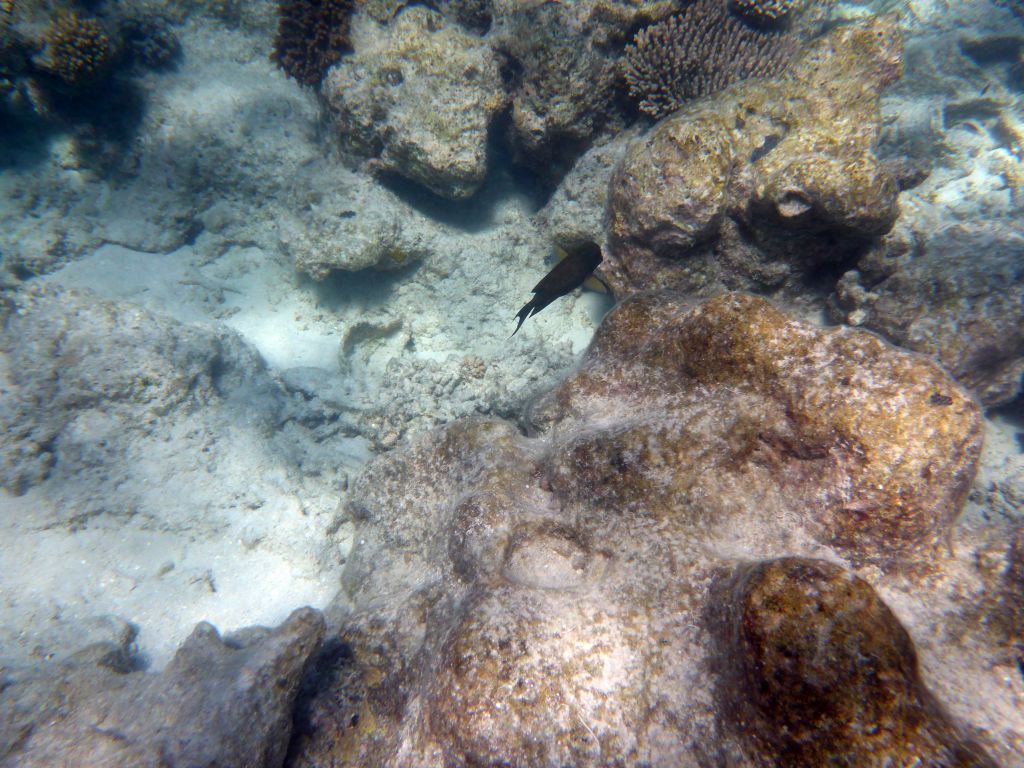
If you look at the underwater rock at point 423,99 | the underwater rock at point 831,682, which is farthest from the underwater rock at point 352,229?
the underwater rock at point 831,682

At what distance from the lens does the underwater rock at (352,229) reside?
181 inches

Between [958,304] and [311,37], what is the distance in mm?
6625

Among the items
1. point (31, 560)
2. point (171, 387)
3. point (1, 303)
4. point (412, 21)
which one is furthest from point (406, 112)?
point (31, 560)

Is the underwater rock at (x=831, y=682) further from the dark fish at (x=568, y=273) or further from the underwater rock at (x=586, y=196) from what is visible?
the underwater rock at (x=586, y=196)

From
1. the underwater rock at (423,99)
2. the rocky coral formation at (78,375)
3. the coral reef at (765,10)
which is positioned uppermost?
the coral reef at (765,10)

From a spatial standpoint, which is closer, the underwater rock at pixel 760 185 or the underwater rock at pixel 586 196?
the underwater rock at pixel 760 185

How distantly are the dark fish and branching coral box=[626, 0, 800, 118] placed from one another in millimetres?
2318

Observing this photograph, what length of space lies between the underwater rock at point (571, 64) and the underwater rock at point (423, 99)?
1.17 feet

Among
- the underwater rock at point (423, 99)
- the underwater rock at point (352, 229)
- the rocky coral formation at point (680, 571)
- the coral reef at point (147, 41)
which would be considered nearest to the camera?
the rocky coral formation at point (680, 571)

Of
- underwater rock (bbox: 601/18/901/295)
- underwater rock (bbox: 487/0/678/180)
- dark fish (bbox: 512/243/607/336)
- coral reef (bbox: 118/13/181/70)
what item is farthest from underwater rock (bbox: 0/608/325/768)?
coral reef (bbox: 118/13/181/70)

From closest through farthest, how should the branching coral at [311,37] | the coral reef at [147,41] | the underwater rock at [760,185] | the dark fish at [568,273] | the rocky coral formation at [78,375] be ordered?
the dark fish at [568,273], the underwater rock at [760,185], the rocky coral formation at [78,375], the branching coral at [311,37], the coral reef at [147,41]

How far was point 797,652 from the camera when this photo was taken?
163 cm

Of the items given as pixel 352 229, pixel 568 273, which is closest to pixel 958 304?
pixel 568 273

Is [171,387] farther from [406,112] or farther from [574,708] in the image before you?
[574,708]
